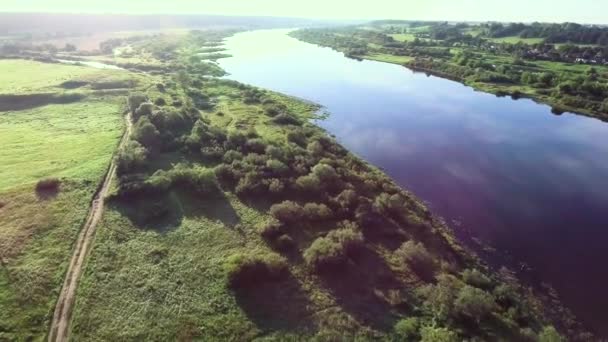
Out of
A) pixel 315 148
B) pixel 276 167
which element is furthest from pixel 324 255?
pixel 315 148

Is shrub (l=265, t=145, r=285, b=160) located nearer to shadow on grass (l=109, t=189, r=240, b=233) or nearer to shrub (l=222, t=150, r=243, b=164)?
shrub (l=222, t=150, r=243, b=164)

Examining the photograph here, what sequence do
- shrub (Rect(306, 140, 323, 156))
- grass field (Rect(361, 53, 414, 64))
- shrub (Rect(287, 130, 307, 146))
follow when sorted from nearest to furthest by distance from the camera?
shrub (Rect(306, 140, 323, 156)) < shrub (Rect(287, 130, 307, 146)) < grass field (Rect(361, 53, 414, 64))

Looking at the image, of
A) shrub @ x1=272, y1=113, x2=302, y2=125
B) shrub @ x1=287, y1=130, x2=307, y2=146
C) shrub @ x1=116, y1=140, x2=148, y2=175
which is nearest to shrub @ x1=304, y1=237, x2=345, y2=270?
shrub @ x1=116, y1=140, x2=148, y2=175

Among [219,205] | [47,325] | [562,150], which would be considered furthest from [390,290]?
[562,150]

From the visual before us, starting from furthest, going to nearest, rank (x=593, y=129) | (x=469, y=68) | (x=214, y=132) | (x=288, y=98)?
(x=469, y=68) < (x=288, y=98) < (x=593, y=129) < (x=214, y=132)

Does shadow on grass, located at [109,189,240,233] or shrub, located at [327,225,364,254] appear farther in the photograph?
shadow on grass, located at [109,189,240,233]

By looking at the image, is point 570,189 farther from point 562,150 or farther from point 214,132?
point 214,132
